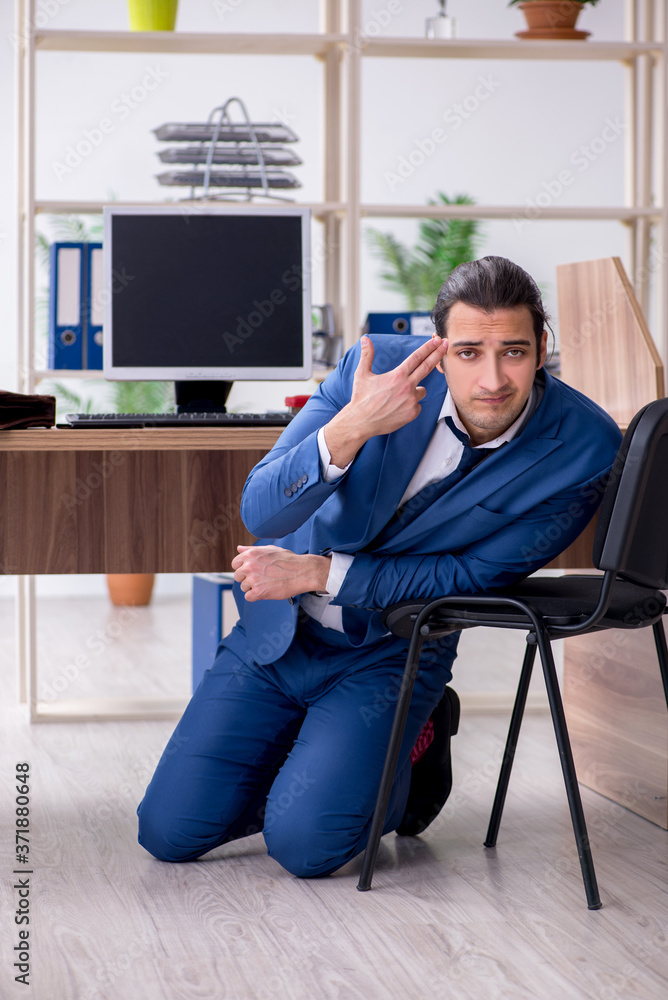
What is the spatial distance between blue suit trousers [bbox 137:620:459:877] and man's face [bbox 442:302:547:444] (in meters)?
0.49

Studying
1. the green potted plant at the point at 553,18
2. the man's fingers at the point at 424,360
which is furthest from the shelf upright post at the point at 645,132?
the man's fingers at the point at 424,360

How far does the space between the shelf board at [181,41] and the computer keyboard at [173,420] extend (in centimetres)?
137

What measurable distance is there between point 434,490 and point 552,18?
194 centimetres

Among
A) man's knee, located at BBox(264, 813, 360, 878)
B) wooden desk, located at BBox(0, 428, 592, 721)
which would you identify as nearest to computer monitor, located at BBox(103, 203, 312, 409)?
wooden desk, located at BBox(0, 428, 592, 721)

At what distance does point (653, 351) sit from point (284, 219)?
0.85 meters

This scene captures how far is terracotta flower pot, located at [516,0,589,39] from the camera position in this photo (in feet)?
10.1

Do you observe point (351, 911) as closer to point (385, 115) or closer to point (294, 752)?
point (294, 752)

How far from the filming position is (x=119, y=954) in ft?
4.99

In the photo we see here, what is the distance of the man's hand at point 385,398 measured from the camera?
1.57 metres

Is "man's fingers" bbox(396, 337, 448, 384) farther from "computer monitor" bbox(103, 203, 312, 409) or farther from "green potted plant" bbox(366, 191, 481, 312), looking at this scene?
"green potted plant" bbox(366, 191, 481, 312)

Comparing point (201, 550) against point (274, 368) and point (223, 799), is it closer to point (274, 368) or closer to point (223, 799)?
point (223, 799)

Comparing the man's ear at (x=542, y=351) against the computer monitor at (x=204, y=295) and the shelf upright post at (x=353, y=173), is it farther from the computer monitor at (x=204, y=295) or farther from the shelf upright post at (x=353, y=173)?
the shelf upright post at (x=353, y=173)

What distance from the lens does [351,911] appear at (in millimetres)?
1665

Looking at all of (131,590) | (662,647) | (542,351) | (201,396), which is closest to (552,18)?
(201,396)
